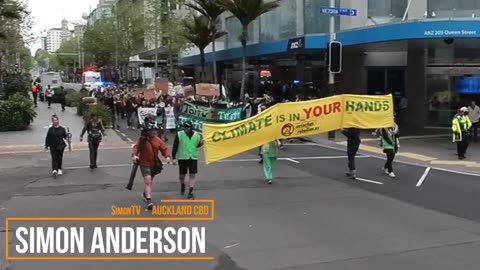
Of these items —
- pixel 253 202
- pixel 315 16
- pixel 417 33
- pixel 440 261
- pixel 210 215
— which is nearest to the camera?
pixel 440 261

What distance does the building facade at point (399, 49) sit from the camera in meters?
23.2

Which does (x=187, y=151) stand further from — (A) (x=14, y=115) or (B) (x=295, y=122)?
(A) (x=14, y=115)

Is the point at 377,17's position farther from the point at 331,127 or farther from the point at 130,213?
the point at 130,213

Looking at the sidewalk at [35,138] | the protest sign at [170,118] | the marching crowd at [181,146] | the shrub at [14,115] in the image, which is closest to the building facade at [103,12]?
the sidewalk at [35,138]

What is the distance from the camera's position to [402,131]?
90.5 ft

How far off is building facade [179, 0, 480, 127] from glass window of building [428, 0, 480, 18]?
0.04 meters

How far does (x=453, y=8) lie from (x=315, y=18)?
290 inches

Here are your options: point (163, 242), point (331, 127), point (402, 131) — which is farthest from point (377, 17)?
point (163, 242)

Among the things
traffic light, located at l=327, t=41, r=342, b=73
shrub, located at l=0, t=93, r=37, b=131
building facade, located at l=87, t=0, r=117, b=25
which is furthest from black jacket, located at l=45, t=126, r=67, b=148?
building facade, located at l=87, t=0, r=117, b=25

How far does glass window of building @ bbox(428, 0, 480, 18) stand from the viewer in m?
25.7

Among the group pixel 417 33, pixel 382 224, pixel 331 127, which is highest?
pixel 417 33

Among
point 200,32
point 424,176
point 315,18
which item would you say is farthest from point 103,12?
point 424,176

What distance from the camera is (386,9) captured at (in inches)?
1120

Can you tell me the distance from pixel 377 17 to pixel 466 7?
4299mm
